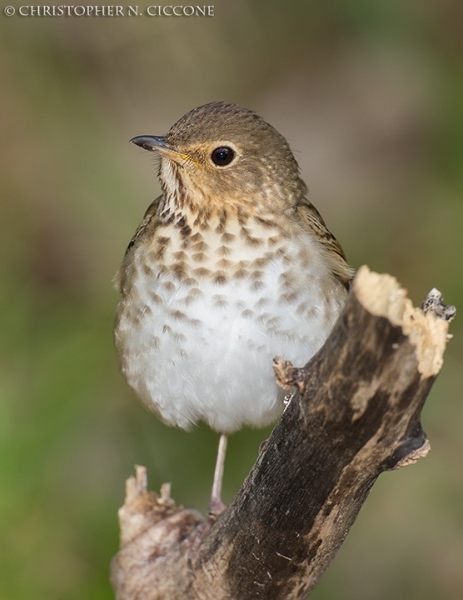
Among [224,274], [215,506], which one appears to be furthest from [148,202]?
[224,274]

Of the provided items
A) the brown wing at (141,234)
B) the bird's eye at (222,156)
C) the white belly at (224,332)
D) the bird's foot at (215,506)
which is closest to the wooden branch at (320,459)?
the bird's foot at (215,506)

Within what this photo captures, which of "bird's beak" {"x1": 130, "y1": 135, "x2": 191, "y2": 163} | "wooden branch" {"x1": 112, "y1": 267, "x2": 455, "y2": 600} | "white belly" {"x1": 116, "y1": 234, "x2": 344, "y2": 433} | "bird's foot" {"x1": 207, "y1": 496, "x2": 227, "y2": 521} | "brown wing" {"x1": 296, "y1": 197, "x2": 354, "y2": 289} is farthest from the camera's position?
"bird's foot" {"x1": 207, "y1": 496, "x2": 227, "y2": 521}

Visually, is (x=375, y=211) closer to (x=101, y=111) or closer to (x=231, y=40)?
(x=231, y=40)

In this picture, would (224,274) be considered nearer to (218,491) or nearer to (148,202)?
(218,491)

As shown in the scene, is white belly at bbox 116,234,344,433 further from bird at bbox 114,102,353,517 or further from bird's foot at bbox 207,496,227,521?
bird's foot at bbox 207,496,227,521

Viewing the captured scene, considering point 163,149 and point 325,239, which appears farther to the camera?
point 325,239

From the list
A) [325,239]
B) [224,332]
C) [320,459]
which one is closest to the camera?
[320,459]

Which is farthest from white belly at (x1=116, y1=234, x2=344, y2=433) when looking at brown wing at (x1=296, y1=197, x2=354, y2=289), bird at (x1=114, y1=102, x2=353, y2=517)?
brown wing at (x1=296, y1=197, x2=354, y2=289)

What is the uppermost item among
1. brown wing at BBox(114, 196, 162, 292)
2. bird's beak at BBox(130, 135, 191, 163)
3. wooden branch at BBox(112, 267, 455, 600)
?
bird's beak at BBox(130, 135, 191, 163)
